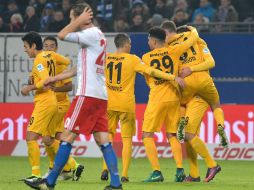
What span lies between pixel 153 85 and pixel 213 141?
6.24 metres

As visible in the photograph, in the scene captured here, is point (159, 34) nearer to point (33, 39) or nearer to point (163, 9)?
point (33, 39)

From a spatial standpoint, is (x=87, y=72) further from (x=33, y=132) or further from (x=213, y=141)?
(x=213, y=141)

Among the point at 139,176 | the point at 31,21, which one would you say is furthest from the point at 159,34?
the point at 31,21

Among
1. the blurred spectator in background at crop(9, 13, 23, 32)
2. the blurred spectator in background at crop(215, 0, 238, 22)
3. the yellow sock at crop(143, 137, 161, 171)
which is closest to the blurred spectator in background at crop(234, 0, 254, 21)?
the blurred spectator in background at crop(215, 0, 238, 22)

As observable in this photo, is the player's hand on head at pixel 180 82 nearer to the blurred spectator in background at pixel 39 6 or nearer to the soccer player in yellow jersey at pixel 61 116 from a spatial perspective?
the soccer player in yellow jersey at pixel 61 116

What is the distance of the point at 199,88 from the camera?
51.6 feet

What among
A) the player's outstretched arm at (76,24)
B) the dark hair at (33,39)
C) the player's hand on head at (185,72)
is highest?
the player's outstretched arm at (76,24)

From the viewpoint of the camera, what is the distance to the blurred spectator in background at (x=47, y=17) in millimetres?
25788

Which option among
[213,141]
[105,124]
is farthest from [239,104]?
[105,124]

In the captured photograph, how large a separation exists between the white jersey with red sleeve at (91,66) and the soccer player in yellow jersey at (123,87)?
287 cm

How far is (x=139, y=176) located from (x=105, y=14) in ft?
29.5

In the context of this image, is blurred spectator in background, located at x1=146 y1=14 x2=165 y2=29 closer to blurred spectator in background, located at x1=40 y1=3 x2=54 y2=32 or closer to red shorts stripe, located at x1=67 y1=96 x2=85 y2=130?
blurred spectator in background, located at x1=40 y1=3 x2=54 y2=32

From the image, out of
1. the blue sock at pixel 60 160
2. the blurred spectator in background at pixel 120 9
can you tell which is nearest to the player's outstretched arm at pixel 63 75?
the blue sock at pixel 60 160

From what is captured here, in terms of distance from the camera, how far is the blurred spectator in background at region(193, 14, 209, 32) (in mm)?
23578
